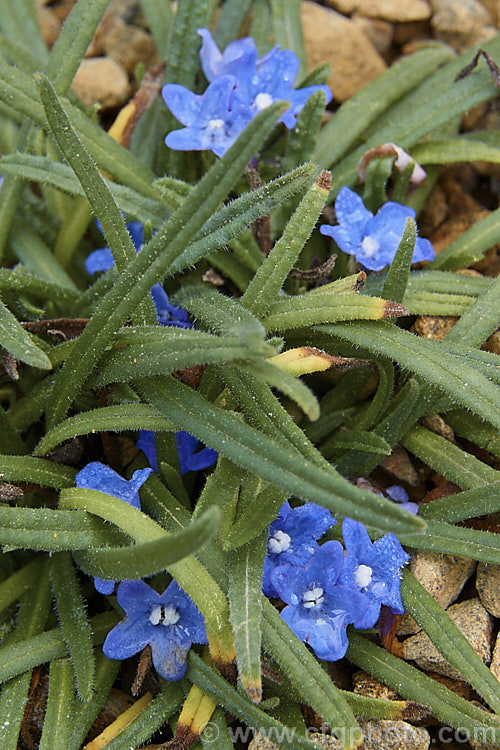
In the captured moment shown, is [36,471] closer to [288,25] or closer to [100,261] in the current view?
[100,261]

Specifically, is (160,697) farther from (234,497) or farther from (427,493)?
(427,493)

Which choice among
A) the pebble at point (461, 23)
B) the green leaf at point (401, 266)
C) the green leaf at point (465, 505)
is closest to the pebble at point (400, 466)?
the green leaf at point (465, 505)

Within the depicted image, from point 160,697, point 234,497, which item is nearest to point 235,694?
point 160,697

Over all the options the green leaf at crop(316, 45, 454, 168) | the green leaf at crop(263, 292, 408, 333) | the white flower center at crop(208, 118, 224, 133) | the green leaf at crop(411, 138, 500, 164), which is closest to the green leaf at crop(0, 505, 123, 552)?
the green leaf at crop(263, 292, 408, 333)

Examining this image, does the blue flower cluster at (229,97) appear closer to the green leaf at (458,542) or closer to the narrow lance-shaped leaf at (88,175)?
the narrow lance-shaped leaf at (88,175)

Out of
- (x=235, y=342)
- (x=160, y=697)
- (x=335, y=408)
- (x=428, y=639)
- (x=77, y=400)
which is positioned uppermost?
(x=235, y=342)

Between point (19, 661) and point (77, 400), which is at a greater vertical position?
point (77, 400)

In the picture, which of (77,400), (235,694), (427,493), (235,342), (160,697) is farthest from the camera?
(427,493)

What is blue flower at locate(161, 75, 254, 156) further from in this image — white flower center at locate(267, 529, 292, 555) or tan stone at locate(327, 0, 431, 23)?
tan stone at locate(327, 0, 431, 23)
